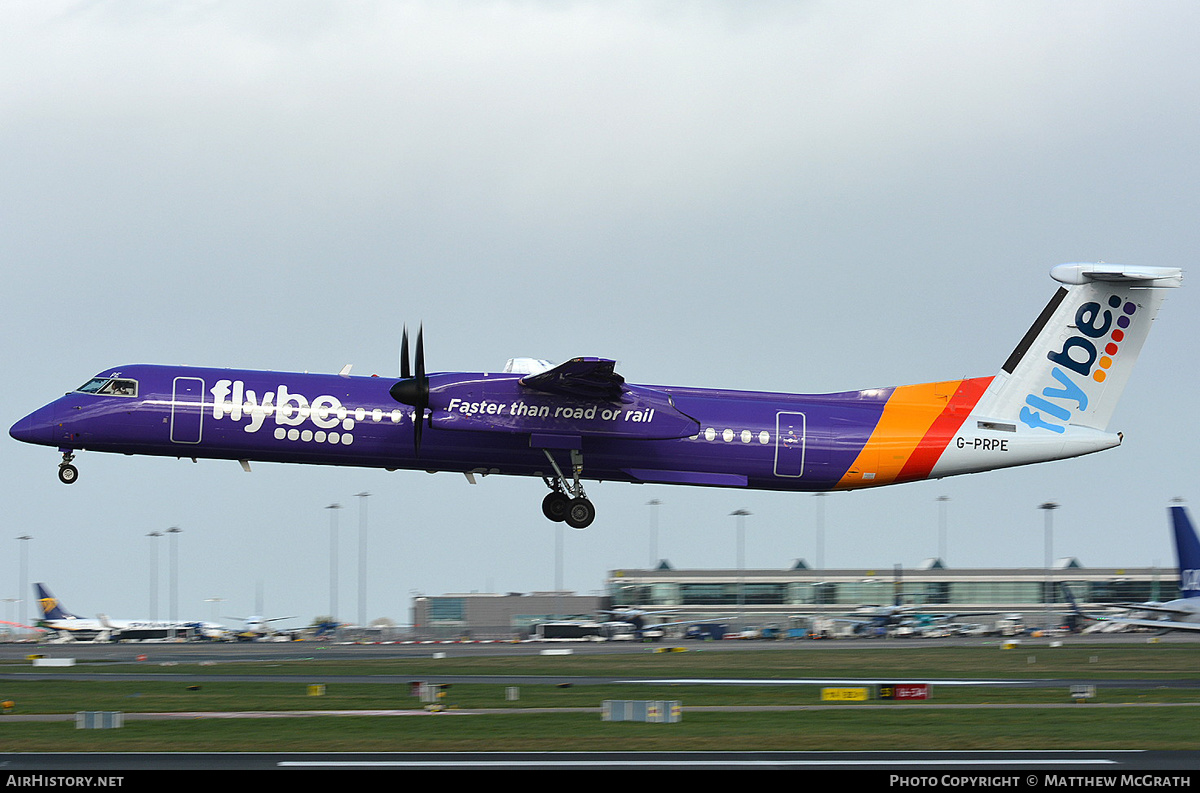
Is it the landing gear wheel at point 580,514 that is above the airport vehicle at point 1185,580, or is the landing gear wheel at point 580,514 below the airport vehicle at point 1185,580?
above

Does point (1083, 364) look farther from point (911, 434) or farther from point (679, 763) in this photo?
point (679, 763)

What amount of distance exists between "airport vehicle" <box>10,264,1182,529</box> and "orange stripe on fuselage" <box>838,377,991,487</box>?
46 millimetres

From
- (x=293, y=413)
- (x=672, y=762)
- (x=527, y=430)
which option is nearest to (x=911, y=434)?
(x=527, y=430)

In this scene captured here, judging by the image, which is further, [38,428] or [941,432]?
[941,432]

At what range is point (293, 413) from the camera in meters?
30.2

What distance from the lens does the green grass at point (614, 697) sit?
876 inches

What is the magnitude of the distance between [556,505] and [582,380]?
3637mm

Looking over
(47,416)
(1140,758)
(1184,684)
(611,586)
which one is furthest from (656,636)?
(1140,758)

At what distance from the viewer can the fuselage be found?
99.1 ft

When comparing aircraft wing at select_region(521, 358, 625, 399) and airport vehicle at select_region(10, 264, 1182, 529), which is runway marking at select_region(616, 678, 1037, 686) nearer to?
airport vehicle at select_region(10, 264, 1182, 529)

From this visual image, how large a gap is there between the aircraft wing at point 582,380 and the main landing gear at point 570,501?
62.0 inches

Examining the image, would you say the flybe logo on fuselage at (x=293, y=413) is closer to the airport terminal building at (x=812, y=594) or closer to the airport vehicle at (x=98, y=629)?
the airport vehicle at (x=98, y=629)

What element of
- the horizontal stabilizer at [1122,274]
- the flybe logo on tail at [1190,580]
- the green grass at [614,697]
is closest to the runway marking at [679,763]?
the green grass at [614,697]

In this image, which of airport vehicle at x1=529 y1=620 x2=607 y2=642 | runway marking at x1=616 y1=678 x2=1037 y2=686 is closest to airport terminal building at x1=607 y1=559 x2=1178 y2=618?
airport vehicle at x1=529 y1=620 x2=607 y2=642
